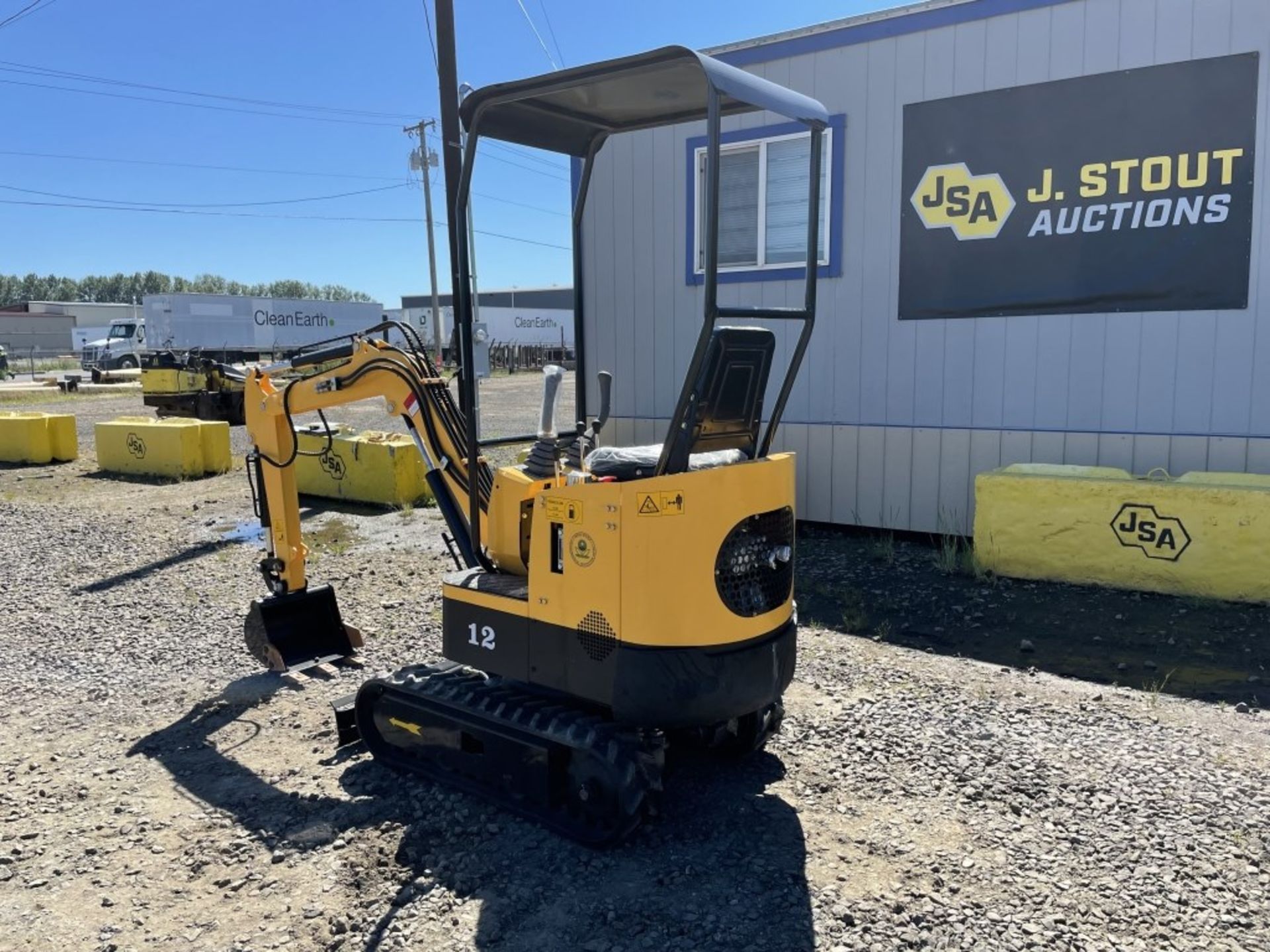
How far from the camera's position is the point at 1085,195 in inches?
288

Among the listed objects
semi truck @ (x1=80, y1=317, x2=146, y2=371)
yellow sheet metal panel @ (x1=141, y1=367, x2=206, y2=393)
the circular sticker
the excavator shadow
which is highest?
semi truck @ (x1=80, y1=317, x2=146, y2=371)

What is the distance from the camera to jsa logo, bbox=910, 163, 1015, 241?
7672mm

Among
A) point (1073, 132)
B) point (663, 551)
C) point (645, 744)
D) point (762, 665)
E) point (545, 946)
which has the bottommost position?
point (545, 946)

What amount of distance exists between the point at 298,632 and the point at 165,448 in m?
8.17

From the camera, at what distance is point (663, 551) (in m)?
3.34

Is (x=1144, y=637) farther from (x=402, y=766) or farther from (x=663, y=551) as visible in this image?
(x=402, y=766)

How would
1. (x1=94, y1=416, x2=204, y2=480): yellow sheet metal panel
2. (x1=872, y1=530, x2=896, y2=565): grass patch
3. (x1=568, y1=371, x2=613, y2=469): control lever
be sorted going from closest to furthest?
(x1=568, y1=371, x2=613, y2=469): control lever < (x1=872, y1=530, x2=896, y2=565): grass patch < (x1=94, y1=416, x2=204, y2=480): yellow sheet metal panel

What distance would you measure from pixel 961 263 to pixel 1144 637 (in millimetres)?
3498

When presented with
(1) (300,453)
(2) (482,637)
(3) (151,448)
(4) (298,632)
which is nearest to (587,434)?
(2) (482,637)

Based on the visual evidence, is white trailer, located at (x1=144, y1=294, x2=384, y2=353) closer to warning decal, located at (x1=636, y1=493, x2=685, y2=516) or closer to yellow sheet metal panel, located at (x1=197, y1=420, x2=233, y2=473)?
yellow sheet metal panel, located at (x1=197, y1=420, x2=233, y2=473)

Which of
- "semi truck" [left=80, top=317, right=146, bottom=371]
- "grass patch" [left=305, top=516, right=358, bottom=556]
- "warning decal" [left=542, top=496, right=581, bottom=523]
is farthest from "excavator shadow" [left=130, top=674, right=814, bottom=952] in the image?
"semi truck" [left=80, top=317, right=146, bottom=371]

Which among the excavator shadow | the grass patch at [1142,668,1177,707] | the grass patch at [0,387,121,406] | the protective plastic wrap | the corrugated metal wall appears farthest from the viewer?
the grass patch at [0,387,121,406]

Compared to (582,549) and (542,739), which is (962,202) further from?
(542,739)

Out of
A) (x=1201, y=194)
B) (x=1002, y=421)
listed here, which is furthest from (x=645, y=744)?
(x=1201, y=194)
